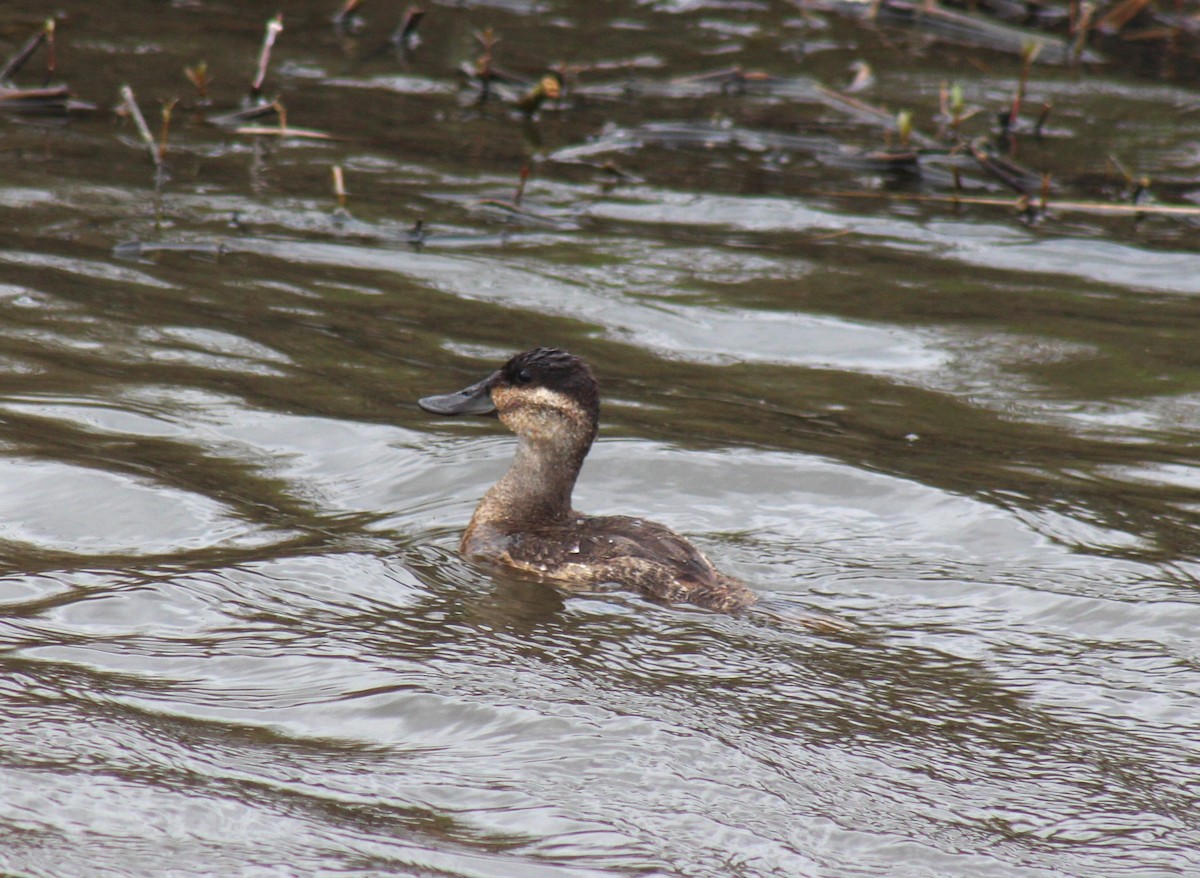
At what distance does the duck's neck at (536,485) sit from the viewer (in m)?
7.09

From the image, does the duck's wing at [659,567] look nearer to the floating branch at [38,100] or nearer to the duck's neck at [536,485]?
the duck's neck at [536,485]

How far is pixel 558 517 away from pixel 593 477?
798 millimetres

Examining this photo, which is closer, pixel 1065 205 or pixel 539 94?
pixel 1065 205

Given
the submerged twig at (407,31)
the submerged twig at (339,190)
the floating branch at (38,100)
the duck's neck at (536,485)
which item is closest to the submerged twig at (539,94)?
the submerged twig at (407,31)

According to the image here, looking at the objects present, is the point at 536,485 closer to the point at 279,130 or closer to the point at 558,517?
the point at 558,517

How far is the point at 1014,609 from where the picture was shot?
21.0ft

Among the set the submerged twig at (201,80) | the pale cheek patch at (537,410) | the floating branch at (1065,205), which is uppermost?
the submerged twig at (201,80)

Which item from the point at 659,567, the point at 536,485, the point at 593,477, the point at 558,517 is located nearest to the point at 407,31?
the point at 593,477

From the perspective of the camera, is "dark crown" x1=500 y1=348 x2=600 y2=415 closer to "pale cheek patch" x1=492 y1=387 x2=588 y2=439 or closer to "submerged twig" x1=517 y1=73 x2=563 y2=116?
"pale cheek patch" x1=492 y1=387 x2=588 y2=439

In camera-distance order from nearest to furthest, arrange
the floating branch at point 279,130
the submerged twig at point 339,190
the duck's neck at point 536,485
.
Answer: the duck's neck at point 536,485 < the submerged twig at point 339,190 < the floating branch at point 279,130

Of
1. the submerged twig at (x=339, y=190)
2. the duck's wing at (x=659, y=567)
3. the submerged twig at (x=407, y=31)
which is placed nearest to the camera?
the duck's wing at (x=659, y=567)

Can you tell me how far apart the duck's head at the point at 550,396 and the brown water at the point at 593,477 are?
0.60m

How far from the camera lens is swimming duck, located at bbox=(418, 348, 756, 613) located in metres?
6.35

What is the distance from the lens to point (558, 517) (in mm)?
7125
